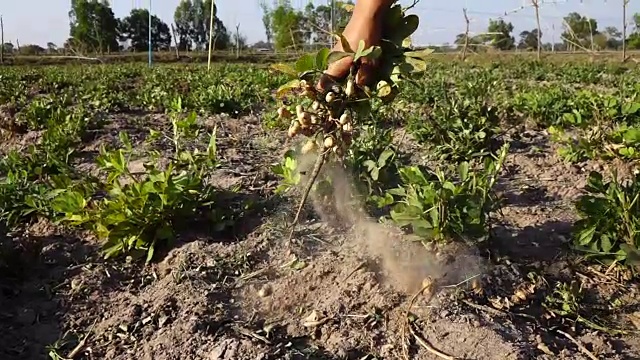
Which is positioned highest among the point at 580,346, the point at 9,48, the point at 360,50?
the point at 9,48

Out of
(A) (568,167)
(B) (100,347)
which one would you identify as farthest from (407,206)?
(A) (568,167)

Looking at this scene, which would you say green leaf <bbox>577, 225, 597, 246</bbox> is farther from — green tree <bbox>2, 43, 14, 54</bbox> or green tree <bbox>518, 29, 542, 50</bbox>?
green tree <bbox>2, 43, 14, 54</bbox>

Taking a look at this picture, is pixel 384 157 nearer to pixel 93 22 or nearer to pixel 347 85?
pixel 347 85

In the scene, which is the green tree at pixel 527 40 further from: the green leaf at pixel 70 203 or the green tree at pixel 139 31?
the green leaf at pixel 70 203

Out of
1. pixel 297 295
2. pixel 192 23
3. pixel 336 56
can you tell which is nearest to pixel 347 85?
pixel 336 56

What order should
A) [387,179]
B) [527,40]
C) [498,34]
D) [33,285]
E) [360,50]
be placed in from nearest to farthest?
[360,50] → [33,285] → [387,179] → [498,34] → [527,40]

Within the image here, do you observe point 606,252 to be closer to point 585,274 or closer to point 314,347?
point 585,274

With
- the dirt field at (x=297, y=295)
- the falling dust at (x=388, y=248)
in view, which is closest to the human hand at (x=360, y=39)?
the falling dust at (x=388, y=248)

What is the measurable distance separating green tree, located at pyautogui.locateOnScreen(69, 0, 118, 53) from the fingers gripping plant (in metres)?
42.4

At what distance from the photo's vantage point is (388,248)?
238 cm

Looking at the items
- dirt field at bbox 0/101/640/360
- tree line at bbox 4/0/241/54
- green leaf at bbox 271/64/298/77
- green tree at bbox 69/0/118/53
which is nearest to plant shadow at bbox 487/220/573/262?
dirt field at bbox 0/101/640/360

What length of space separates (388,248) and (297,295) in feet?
1.20

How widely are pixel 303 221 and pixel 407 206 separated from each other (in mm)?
504

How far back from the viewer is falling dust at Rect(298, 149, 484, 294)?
2254 mm
